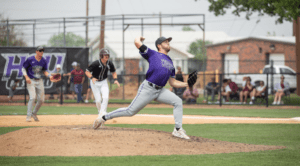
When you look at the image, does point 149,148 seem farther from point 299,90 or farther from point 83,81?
point 299,90

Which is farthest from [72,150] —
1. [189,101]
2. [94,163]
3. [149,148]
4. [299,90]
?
[299,90]

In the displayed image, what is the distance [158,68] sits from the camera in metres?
7.12

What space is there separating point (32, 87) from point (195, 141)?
19.3 feet

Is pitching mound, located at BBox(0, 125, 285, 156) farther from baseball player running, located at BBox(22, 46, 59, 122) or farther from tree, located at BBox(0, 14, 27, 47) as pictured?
tree, located at BBox(0, 14, 27, 47)

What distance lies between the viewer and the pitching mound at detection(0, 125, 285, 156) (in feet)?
20.9

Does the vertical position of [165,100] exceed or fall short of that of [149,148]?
it exceeds it

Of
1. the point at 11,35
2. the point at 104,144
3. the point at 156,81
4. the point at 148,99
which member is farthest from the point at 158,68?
the point at 11,35

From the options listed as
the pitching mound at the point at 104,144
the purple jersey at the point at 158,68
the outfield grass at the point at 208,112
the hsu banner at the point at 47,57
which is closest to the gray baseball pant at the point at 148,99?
the purple jersey at the point at 158,68

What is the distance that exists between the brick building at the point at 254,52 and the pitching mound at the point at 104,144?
2921 centimetres

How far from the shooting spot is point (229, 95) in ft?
70.2

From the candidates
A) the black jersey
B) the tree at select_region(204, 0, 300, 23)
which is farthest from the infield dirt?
the tree at select_region(204, 0, 300, 23)

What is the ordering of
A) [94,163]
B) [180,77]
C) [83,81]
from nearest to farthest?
[94,163] → [180,77] → [83,81]

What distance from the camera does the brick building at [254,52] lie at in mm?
36625

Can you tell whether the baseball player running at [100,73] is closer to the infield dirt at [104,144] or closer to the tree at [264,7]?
the infield dirt at [104,144]
